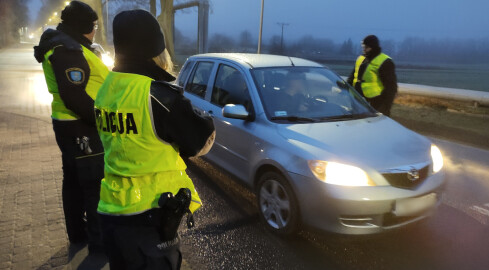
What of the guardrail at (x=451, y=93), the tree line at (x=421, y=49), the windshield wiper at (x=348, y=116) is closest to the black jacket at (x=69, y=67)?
A: the windshield wiper at (x=348, y=116)

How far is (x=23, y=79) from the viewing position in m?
16.4

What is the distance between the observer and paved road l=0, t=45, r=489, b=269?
126 inches

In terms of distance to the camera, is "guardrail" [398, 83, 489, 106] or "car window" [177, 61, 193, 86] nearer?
"car window" [177, 61, 193, 86]

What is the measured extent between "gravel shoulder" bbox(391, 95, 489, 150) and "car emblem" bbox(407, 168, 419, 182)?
475 cm

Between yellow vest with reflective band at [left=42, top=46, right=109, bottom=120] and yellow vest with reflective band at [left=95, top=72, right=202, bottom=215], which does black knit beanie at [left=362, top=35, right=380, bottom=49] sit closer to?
yellow vest with reflective band at [left=42, top=46, right=109, bottom=120]

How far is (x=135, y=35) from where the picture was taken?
167 centimetres

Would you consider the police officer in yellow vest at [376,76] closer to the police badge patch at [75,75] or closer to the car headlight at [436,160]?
the car headlight at [436,160]

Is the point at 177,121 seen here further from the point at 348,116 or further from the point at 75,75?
the point at 348,116

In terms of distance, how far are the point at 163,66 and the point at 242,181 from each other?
2570 mm

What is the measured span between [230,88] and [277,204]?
1.59 m

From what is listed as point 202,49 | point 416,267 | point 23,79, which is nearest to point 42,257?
point 416,267

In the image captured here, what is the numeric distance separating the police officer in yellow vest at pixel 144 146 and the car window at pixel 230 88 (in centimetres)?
244

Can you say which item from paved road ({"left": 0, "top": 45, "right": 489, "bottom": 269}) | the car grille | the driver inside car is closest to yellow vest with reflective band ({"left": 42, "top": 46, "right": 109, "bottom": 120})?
paved road ({"left": 0, "top": 45, "right": 489, "bottom": 269})

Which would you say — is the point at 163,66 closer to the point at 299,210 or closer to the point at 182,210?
the point at 182,210
